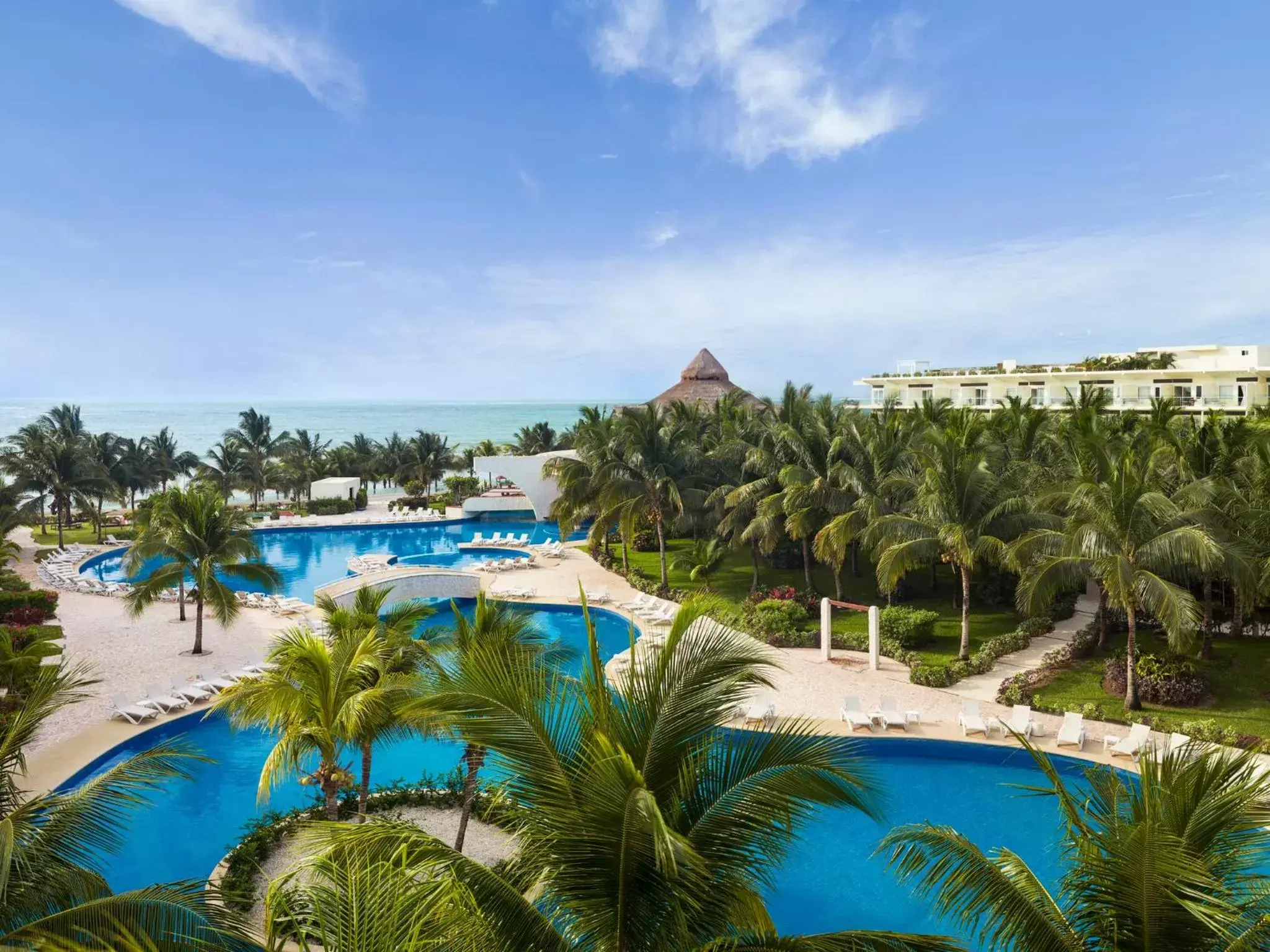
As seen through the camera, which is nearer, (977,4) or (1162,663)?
(1162,663)

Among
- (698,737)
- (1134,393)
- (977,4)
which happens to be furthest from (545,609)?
(1134,393)

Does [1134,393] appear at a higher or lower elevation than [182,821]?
higher

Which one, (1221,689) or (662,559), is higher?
(662,559)

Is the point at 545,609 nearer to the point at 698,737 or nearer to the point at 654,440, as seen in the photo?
the point at 654,440

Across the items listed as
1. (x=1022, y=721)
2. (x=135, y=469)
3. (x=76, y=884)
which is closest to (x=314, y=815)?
(x=76, y=884)

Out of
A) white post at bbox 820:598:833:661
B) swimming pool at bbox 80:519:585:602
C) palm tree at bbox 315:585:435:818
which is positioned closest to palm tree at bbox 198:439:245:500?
swimming pool at bbox 80:519:585:602

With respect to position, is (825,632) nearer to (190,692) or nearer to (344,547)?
(190,692)
